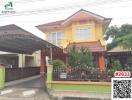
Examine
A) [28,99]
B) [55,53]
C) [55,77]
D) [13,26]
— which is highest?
[13,26]

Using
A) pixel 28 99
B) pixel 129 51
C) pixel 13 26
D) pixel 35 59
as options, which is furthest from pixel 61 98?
pixel 35 59

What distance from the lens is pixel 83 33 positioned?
Answer: 24625 millimetres

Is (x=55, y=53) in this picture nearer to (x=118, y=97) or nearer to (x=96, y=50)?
(x=96, y=50)

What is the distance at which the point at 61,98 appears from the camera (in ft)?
50.7

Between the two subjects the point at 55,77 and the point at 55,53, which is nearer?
the point at 55,77

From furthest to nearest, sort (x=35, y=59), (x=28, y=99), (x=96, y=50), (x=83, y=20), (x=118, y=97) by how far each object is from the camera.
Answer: (x=35, y=59) < (x=83, y=20) < (x=96, y=50) < (x=28, y=99) < (x=118, y=97)

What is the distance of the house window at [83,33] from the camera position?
961 inches

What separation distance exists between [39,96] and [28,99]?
2.66 feet

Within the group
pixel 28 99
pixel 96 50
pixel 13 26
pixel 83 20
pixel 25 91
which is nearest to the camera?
pixel 28 99

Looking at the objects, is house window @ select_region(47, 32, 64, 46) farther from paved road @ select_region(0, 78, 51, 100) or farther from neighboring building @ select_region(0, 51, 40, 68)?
neighboring building @ select_region(0, 51, 40, 68)

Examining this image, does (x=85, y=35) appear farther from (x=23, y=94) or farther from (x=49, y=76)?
(x=23, y=94)

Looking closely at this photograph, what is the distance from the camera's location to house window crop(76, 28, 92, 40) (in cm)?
2442

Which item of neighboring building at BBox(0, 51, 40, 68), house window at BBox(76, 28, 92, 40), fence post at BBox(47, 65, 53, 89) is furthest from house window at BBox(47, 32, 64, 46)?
neighboring building at BBox(0, 51, 40, 68)

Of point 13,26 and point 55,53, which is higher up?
point 13,26
